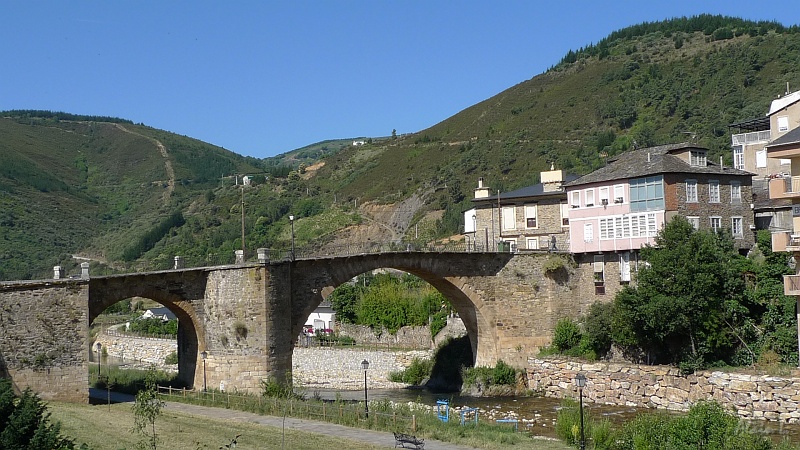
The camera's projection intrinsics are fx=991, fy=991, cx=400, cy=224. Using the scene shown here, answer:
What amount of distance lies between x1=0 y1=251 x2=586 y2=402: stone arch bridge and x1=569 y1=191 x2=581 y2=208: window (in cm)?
337

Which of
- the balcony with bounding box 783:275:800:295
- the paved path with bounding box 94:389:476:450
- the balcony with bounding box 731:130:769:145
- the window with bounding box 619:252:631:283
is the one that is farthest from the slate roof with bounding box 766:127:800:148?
the balcony with bounding box 731:130:769:145

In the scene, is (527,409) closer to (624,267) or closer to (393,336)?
(624,267)

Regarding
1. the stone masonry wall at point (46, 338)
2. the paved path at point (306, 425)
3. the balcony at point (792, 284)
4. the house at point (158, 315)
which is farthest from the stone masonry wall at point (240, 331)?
the house at point (158, 315)

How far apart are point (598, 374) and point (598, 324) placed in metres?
2.67

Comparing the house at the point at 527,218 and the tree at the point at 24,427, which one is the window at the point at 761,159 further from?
the tree at the point at 24,427

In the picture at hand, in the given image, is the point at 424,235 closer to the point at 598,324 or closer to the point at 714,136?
the point at 714,136

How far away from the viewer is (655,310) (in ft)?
142

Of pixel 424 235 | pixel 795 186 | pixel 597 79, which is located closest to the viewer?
pixel 795 186

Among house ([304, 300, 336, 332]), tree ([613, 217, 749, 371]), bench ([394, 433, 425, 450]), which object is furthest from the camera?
house ([304, 300, 336, 332])

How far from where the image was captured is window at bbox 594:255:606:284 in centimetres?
5172

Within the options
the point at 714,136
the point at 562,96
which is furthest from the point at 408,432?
the point at 562,96

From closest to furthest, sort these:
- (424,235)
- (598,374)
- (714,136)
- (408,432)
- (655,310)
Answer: (408,432) → (655,310) → (598,374) → (714,136) → (424,235)

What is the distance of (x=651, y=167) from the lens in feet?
159

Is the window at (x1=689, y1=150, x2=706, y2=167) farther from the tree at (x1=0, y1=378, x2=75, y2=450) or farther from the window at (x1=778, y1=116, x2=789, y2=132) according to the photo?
the tree at (x1=0, y1=378, x2=75, y2=450)
